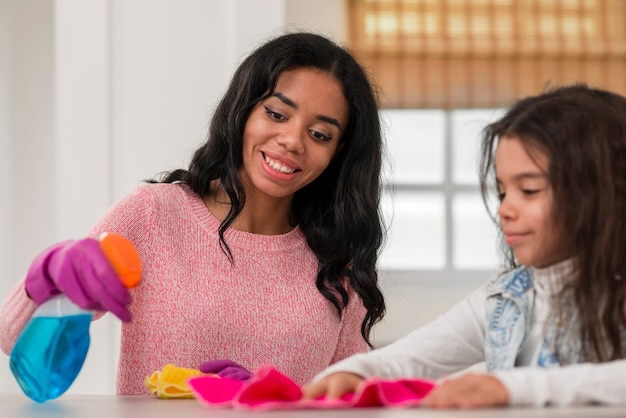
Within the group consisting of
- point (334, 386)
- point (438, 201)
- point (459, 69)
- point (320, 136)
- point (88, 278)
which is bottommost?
point (438, 201)

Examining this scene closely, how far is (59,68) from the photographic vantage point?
2537 mm

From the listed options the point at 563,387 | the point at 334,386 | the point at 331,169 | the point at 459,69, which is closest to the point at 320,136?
the point at 331,169

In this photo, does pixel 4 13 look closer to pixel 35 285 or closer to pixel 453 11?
pixel 453 11

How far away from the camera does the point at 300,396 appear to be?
3.51 feet

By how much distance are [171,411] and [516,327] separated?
421 mm

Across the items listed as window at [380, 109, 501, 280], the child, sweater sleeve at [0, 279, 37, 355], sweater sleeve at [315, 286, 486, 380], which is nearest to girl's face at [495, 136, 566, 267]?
the child

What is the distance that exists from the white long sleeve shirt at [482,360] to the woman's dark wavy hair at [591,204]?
51mm

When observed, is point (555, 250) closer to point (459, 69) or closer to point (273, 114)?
point (273, 114)

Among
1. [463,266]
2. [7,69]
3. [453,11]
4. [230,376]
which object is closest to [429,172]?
[463,266]

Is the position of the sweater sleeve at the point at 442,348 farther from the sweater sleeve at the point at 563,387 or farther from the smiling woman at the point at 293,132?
the smiling woman at the point at 293,132

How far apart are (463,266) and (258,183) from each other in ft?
10.5

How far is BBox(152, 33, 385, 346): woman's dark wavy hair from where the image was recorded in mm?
1768

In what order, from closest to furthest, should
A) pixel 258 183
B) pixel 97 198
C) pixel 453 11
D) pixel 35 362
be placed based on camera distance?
pixel 35 362, pixel 258 183, pixel 97 198, pixel 453 11

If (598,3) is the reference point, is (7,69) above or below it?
below
